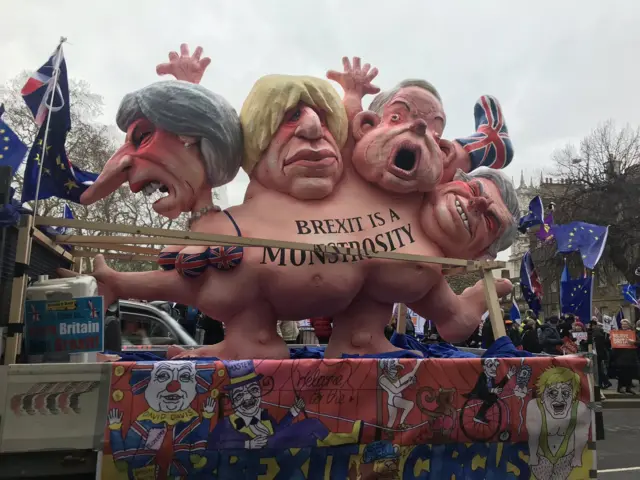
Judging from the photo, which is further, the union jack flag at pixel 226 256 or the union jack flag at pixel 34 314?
the union jack flag at pixel 226 256

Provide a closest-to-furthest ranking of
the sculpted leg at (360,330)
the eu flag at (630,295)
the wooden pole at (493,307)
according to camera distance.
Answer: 1. the wooden pole at (493,307)
2. the sculpted leg at (360,330)
3. the eu flag at (630,295)

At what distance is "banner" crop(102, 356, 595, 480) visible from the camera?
242 cm

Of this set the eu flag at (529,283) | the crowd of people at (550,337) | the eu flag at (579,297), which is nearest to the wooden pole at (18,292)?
the crowd of people at (550,337)

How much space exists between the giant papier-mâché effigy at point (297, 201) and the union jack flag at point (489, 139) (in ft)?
1.47

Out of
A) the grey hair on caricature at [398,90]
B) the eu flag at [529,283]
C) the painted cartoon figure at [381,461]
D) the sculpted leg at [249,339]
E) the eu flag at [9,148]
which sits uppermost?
the grey hair on caricature at [398,90]

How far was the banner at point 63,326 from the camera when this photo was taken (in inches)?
109

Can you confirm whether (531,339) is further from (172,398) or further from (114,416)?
(114,416)

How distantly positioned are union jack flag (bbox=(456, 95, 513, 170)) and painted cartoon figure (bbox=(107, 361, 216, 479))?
10.0 ft

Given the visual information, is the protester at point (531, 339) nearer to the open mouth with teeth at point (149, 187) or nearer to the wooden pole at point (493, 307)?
the wooden pole at point (493, 307)

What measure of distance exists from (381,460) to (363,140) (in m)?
2.23

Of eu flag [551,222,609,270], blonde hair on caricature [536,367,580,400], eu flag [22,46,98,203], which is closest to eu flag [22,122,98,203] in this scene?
eu flag [22,46,98,203]

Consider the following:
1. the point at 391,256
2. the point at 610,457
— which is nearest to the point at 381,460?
the point at 391,256

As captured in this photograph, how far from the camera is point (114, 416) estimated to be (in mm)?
2357

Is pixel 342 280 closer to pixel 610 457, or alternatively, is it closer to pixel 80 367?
pixel 80 367
